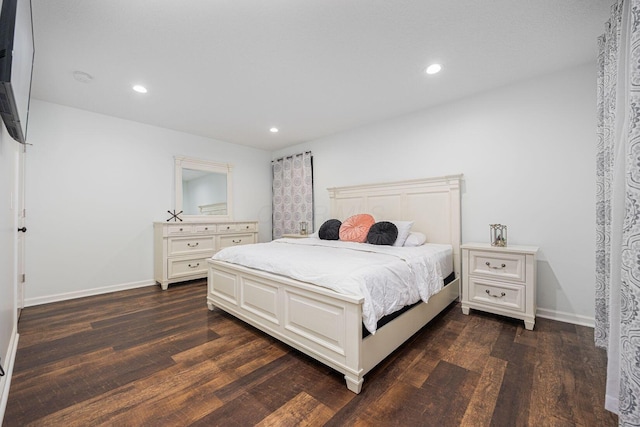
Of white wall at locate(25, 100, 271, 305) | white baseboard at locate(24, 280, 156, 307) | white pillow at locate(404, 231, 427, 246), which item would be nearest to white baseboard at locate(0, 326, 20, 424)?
white baseboard at locate(24, 280, 156, 307)

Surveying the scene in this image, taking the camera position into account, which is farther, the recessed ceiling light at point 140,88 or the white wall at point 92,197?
the white wall at point 92,197

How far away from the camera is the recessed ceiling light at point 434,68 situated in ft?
8.14

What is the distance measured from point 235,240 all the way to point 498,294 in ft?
12.4

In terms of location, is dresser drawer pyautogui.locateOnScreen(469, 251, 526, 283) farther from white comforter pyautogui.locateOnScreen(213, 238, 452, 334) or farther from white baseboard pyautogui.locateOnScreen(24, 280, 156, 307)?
white baseboard pyautogui.locateOnScreen(24, 280, 156, 307)

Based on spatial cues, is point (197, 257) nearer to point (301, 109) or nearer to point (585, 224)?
point (301, 109)

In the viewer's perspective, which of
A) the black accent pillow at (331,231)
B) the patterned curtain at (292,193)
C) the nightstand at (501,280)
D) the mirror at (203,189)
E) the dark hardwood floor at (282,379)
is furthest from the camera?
the patterned curtain at (292,193)

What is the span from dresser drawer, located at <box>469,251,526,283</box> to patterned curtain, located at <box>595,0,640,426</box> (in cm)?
69

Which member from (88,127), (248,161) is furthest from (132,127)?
(248,161)

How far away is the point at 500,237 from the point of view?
2748 mm

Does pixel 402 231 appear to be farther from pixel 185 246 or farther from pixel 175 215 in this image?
pixel 175 215

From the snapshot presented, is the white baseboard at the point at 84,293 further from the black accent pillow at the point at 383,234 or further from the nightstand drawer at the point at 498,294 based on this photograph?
Answer: the nightstand drawer at the point at 498,294

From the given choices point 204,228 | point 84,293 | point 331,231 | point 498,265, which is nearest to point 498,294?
point 498,265

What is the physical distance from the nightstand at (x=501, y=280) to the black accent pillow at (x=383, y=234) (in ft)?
2.40

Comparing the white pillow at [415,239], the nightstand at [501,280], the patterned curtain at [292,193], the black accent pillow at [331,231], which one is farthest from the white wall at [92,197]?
the nightstand at [501,280]
